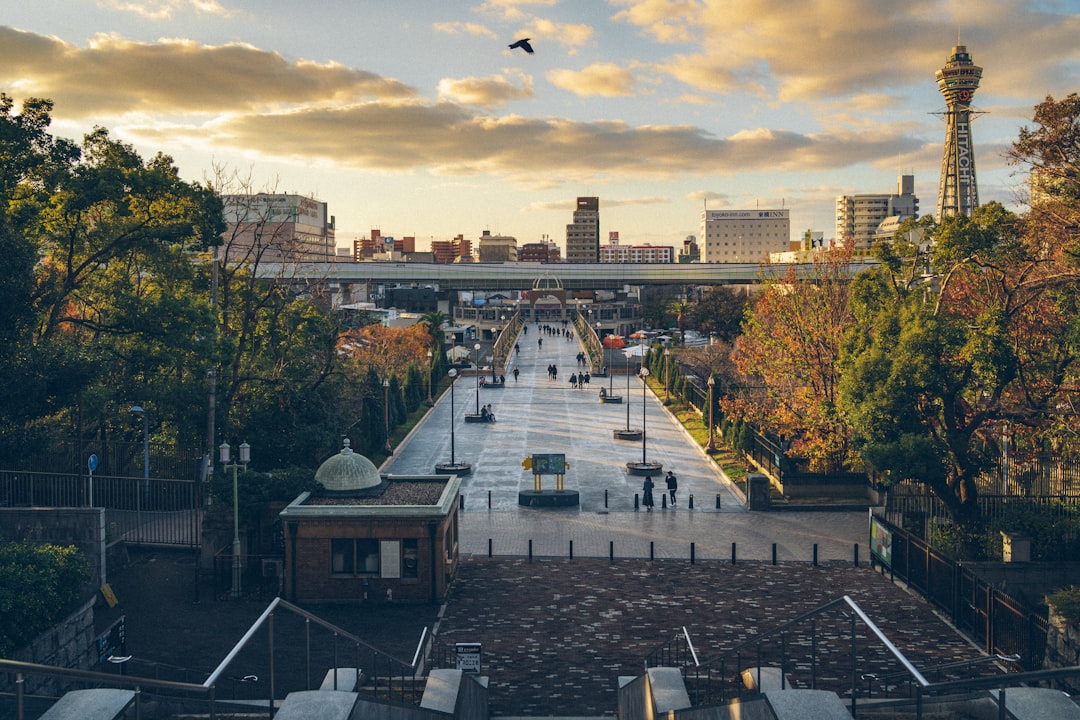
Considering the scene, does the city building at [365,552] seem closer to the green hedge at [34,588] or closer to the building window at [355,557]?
the building window at [355,557]

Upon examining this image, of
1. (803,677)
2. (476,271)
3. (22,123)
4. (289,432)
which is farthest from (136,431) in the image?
(476,271)

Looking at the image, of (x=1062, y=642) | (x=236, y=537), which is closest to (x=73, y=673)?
(x=1062, y=642)

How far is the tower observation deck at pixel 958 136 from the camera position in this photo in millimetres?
170250

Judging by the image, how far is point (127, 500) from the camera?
31969 mm

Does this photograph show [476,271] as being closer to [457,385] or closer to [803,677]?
[457,385]

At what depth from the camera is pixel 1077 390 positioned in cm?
2558

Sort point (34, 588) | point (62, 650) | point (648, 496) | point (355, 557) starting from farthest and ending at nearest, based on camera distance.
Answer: point (648, 496), point (355, 557), point (62, 650), point (34, 588)

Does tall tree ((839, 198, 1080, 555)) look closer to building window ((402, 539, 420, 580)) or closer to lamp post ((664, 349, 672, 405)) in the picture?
building window ((402, 539, 420, 580))

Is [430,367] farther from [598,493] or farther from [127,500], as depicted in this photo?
[127,500]

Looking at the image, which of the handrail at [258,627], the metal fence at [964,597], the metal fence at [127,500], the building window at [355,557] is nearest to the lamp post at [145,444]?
the metal fence at [127,500]

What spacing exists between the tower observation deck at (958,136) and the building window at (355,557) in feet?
532

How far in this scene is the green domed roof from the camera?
2711cm

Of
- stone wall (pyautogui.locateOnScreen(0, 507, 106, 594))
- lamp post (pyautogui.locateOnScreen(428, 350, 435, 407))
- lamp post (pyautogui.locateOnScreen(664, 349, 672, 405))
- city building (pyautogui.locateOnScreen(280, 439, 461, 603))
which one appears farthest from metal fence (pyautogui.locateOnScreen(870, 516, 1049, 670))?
lamp post (pyautogui.locateOnScreen(428, 350, 435, 407))

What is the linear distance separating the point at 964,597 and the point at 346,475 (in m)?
16.6
